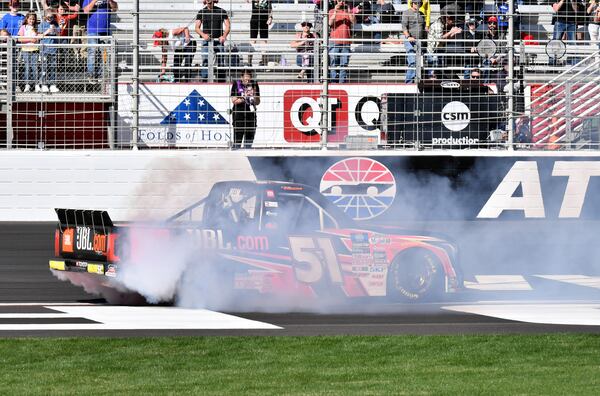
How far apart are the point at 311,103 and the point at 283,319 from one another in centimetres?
628

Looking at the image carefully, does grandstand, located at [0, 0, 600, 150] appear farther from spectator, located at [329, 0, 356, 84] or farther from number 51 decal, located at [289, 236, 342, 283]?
number 51 decal, located at [289, 236, 342, 283]

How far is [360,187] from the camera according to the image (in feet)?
50.6

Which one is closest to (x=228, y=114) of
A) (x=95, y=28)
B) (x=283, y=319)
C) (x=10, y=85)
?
(x=95, y=28)

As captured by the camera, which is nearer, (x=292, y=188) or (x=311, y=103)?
(x=292, y=188)

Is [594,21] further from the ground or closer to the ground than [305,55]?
further from the ground

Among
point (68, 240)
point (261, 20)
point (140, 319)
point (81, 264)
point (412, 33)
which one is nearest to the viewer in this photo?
point (140, 319)

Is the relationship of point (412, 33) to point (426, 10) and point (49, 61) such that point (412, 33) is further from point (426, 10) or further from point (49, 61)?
point (49, 61)

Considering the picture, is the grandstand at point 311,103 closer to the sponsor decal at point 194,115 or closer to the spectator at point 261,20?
the sponsor decal at point 194,115

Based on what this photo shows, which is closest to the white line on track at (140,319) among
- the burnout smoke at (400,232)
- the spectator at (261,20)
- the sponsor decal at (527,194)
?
the burnout smoke at (400,232)

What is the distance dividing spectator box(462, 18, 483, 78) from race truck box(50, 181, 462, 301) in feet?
18.5

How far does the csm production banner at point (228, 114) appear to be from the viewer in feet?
51.9

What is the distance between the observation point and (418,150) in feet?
51.8

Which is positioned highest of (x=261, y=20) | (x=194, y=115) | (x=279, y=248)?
(x=261, y=20)

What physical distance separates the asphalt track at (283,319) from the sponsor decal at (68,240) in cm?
54
